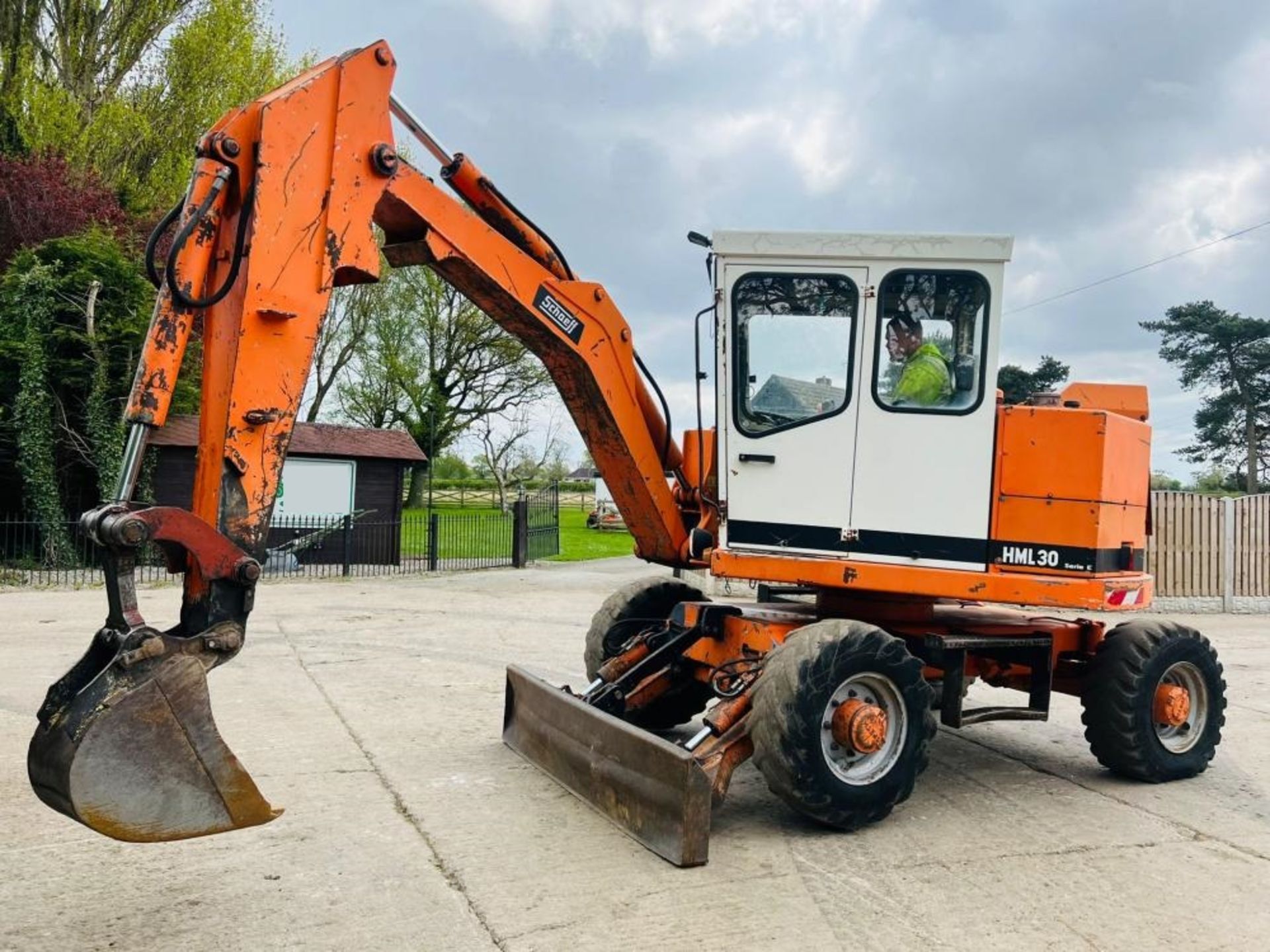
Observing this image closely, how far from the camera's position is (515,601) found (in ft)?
50.7

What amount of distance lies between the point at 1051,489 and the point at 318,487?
19.9m

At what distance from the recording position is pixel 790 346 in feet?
19.0

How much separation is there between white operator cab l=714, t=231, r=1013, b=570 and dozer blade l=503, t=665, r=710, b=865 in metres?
1.30

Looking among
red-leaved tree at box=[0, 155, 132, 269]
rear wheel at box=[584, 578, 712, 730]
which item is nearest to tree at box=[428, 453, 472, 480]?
red-leaved tree at box=[0, 155, 132, 269]

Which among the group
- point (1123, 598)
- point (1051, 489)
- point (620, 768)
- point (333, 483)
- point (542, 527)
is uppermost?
point (333, 483)

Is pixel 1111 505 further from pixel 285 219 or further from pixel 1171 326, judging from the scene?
pixel 1171 326

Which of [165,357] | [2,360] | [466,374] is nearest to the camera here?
[165,357]

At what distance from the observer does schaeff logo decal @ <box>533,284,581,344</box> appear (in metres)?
5.55

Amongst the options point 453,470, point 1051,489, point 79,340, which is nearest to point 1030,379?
point 1051,489

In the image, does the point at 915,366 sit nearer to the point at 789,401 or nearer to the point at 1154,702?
the point at 789,401

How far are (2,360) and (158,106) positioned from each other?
8.94 meters

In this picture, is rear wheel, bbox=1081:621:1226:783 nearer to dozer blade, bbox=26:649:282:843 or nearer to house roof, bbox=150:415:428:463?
dozer blade, bbox=26:649:282:843

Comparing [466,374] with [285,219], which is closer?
[285,219]

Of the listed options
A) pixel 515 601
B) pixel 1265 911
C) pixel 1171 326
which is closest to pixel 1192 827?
pixel 1265 911
